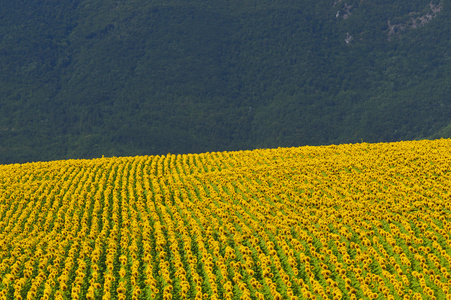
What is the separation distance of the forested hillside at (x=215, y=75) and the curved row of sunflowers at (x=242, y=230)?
78817 mm

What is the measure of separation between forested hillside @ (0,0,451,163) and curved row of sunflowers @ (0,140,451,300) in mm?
78817

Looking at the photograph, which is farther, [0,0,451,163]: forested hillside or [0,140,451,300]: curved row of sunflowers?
[0,0,451,163]: forested hillside

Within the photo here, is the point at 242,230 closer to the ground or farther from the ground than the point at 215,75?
farther from the ground

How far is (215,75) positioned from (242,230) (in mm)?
115826

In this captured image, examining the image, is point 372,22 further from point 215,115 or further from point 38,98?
point 38,98

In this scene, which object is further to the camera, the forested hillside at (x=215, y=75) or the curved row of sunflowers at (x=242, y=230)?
the forested hillside at (x=215, y=75)

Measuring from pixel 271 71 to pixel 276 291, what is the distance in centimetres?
12501

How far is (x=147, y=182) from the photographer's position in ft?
92.5

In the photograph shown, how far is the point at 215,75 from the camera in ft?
437

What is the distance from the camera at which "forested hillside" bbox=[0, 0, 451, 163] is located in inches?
4387

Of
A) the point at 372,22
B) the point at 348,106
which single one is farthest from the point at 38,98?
the point at 372,22

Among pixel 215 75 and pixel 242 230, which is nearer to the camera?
pixel 242 230

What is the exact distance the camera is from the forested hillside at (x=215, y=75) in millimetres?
111438

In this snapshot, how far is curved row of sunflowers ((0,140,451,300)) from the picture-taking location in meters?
15.4
